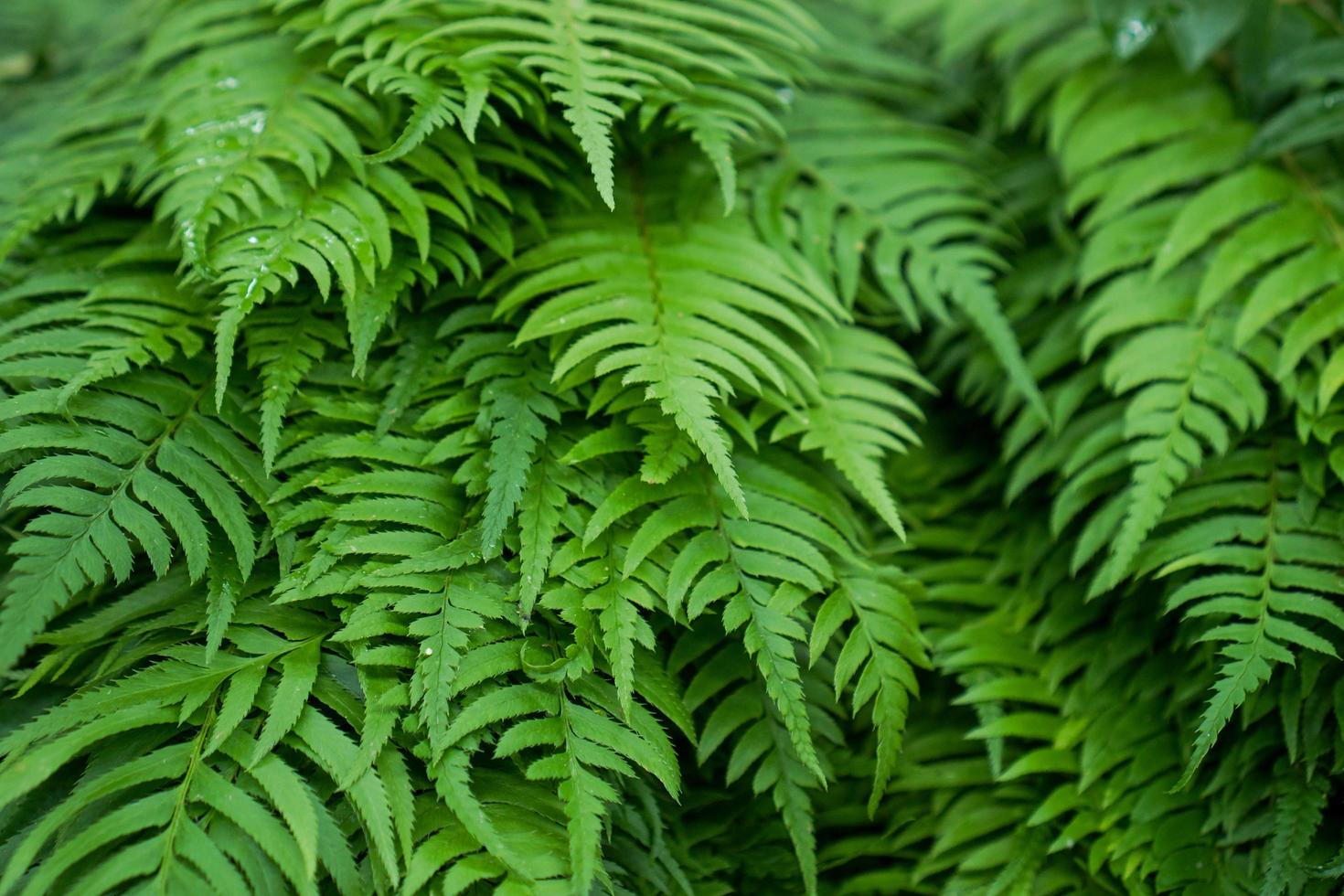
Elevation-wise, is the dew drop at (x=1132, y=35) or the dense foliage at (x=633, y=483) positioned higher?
the dew drop at (x=1132, y=35)

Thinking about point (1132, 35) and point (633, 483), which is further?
point (1132, 35)

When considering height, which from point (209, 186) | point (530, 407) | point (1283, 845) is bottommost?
point (1283, 845)

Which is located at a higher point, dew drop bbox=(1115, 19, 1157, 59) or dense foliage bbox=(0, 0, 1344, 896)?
dew drop bbox=(1115, 19, 1157, 59)

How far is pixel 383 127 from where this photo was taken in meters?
1.69

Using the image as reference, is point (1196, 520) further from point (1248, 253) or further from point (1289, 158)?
point (1289, 158)

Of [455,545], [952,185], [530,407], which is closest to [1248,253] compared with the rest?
[952,185]

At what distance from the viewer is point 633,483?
152 centimetres

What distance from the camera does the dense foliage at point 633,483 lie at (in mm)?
1337

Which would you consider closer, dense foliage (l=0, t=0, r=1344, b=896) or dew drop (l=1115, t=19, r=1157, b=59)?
dense foliage (l=0, t=0, r=1344, b=896)

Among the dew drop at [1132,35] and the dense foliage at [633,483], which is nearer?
the dense foliage at [633,483]

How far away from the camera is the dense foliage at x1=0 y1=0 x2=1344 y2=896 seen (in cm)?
134

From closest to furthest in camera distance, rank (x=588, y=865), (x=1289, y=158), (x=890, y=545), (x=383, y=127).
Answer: (x=588, y=865) < (x=383, y=127) < (x=890, y=545) < (x=1289, y=158)

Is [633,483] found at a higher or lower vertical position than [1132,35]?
lower

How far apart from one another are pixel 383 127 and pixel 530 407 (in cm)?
61
